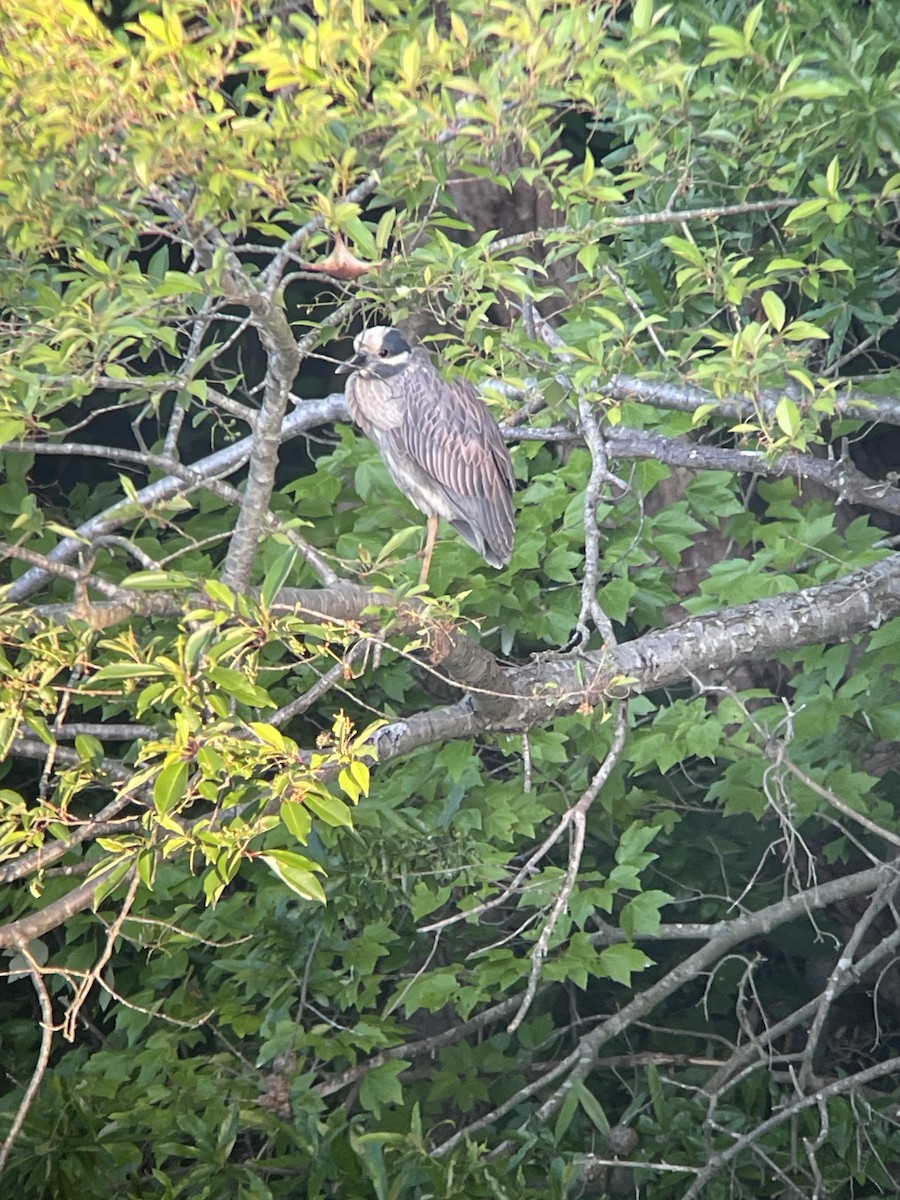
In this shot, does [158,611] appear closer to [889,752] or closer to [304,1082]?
[304,1082]

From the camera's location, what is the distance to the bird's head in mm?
2121

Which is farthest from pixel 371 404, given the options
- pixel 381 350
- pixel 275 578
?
pixel 275 578

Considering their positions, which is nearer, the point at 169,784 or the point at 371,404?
the point at 169,784

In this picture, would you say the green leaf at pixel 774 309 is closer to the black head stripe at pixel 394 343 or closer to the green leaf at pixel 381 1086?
the black head stripe at pixel 394 343

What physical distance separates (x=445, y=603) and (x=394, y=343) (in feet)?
2.35

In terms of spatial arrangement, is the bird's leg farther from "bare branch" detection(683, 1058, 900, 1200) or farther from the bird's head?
"bare branch" detection(683, 1058, 900, 1200)

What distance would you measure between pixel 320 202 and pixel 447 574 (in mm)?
1053

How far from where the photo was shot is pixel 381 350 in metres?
2.19

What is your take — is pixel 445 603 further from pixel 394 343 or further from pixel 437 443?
pixel 394 343

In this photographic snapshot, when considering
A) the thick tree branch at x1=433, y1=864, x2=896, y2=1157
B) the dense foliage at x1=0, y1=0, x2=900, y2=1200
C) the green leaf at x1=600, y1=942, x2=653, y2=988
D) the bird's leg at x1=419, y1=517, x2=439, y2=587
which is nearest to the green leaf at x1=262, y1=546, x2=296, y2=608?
the dense foliage at x1=0, y1=0, x2=900, y2=1200

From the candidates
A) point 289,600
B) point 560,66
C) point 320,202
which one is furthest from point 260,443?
point 560,66

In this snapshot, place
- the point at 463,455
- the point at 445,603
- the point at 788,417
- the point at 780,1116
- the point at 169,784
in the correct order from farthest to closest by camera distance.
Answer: the point at 463,455 → the point at 780,1116 → the point at 445,603 → the point at 788,417 → the point at 169,784

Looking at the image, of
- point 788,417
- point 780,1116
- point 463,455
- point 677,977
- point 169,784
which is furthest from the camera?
point 677,977

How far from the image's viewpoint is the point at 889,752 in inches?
104
